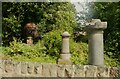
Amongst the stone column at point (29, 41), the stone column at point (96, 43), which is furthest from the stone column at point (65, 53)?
the stone column at point (29, 41)

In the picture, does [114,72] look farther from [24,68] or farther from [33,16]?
[33,16]

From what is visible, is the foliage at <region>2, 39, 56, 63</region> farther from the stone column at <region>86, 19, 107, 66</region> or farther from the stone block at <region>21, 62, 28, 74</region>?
the stone column at <region>86, 19, 107, 66</region>

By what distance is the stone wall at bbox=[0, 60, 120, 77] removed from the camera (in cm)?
600

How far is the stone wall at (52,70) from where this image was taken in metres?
6.00

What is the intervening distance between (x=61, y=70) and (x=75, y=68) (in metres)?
0.36

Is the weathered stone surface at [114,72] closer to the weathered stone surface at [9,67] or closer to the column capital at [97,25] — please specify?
the column capital at [97,25]

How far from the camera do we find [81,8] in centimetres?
1452

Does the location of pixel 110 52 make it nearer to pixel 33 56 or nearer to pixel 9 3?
pixel 33 56

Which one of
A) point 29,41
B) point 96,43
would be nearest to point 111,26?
point 29,41

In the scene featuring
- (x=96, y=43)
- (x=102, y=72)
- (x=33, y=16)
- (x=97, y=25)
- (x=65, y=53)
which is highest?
(x=33, y=16)

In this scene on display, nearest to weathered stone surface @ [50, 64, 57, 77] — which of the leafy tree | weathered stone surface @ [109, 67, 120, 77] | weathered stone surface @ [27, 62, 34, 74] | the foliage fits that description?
weathered stone surface @ [27, 62, 34, 74]

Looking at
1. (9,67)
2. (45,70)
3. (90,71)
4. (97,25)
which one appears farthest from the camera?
(9,67)

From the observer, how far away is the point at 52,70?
6.49 metres

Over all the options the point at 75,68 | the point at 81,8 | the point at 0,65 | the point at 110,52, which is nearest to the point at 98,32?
the point at 75,68
